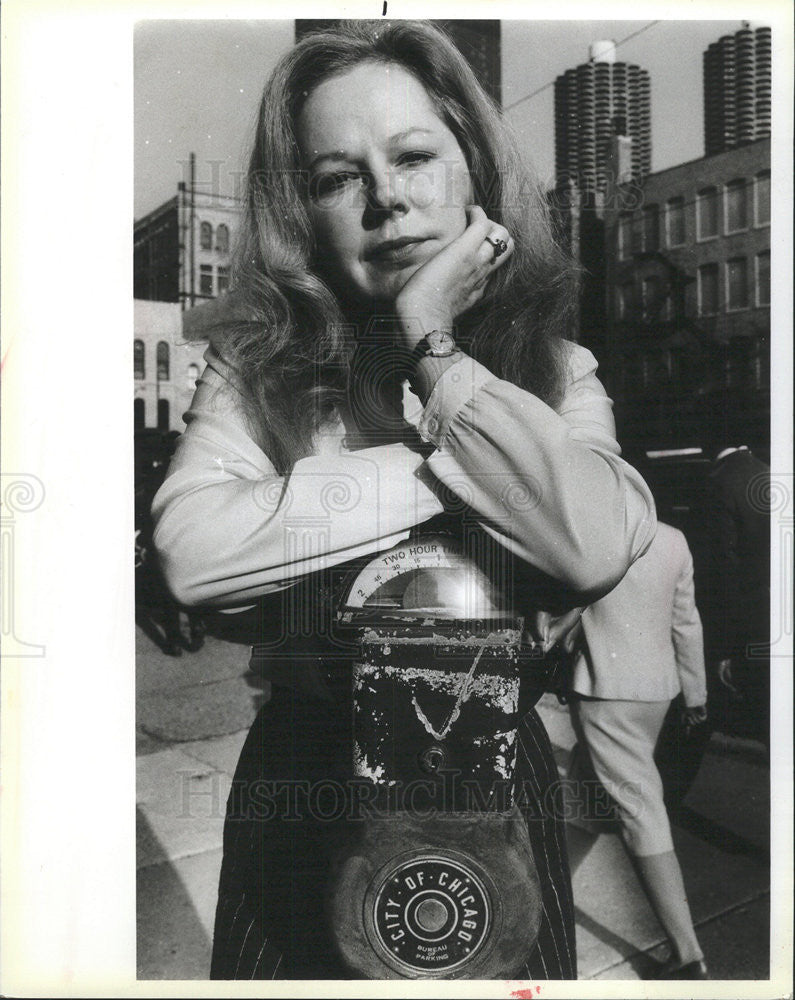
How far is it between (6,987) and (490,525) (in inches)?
82.7

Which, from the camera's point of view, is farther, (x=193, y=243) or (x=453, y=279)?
(x=193, y=243)

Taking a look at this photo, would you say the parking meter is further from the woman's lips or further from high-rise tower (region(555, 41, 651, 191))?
high-rise tower (region(555, 41, 651, 191))

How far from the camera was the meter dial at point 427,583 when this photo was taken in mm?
2312

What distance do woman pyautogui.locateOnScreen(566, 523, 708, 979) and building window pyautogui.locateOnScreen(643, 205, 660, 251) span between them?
2.79 feet

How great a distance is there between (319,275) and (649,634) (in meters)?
1.44

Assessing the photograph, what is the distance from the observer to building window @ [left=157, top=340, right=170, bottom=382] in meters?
2.50

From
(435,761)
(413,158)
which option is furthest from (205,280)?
(435,761)

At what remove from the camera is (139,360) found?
253 centimetres

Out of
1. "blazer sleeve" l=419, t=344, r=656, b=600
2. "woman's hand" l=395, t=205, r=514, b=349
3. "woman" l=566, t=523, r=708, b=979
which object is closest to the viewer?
"blazer sleeve" l=419, t=344, r=656, b=600

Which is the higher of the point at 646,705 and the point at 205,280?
the point at 205,280

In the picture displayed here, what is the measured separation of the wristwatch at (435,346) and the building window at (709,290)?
0.78 m

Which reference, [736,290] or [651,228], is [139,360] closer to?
[651,228]

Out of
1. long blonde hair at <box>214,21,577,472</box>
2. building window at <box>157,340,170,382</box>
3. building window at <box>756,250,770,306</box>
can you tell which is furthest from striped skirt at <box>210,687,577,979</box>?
building window at <box>756,250,770,306</box>

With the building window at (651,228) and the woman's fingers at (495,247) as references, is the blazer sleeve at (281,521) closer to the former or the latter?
the woman's fingers at (495,247)
